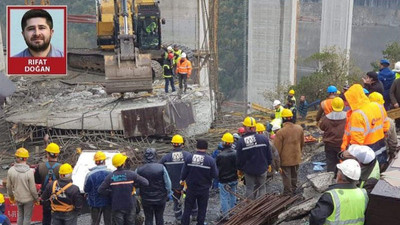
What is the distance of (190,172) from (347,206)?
3.28 m

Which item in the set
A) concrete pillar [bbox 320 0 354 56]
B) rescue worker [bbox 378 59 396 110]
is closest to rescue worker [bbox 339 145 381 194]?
rescue worker [bbox 378 59 396 110]

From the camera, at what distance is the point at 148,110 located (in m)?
14.8

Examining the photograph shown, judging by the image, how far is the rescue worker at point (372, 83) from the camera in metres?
9.19

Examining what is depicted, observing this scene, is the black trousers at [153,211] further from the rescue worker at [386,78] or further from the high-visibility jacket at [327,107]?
the rescue worker at [386,78]

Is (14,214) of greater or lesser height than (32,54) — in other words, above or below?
below

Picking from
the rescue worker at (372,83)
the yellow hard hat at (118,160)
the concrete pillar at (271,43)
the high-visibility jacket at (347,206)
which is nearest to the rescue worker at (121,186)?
the yellow hard hat at (118,160)

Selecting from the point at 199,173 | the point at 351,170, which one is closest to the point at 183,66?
the point at 199,173

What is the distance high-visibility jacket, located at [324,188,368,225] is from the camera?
464 centimetres

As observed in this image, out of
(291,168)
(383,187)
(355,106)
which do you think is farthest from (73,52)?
(383,187)

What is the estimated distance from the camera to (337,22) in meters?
51.4

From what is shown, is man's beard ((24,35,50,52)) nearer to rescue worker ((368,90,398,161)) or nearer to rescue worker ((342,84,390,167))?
rescue worker ((342,84,390,167))

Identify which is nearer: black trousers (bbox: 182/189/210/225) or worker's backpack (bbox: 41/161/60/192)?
worker's backpack (bbox: 41/161/60/192)

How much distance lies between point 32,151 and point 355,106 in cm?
1029

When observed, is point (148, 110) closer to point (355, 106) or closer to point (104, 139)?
point (104, 139)
